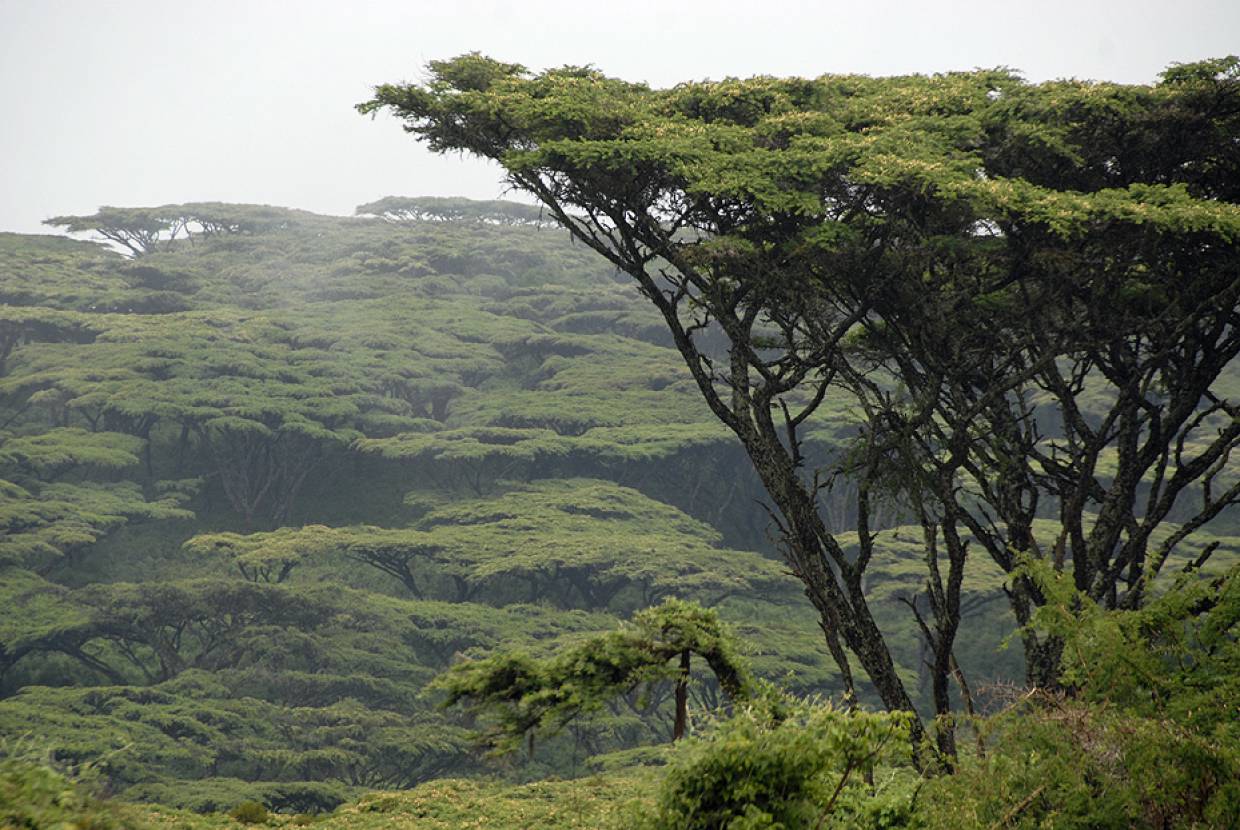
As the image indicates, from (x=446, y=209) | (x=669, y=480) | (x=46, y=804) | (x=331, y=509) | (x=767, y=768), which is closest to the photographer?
(x=46, y=804)

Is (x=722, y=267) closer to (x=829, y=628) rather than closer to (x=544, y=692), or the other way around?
(x=829, y=628)

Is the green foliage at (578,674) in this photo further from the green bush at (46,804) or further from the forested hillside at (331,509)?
the forested hillside at (331,509)

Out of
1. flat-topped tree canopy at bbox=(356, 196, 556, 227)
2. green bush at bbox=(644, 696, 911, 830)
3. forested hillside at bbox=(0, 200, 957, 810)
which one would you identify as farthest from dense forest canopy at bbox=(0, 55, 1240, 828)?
flat-topped tree canopy at bbox=(356, 196, 556, 227)

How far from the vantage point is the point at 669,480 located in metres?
41.4

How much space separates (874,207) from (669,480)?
104 feet

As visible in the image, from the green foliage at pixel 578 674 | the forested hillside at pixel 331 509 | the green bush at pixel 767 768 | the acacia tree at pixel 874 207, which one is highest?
the acacia tree at pixel 874 207

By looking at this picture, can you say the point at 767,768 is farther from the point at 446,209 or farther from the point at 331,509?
the point at 446,209

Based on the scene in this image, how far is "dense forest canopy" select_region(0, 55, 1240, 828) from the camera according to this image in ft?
22.3

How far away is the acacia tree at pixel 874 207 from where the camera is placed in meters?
9.17

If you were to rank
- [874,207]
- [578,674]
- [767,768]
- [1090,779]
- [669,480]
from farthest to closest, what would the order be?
[669,480]
[874,207]
[578,674]
[1090,779]
[767,768]

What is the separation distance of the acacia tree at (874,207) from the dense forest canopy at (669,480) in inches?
2.1

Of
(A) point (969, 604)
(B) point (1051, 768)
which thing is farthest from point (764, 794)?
(A) point (969, 604)

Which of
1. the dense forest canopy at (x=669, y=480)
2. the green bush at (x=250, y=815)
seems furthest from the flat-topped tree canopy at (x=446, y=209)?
the green bush at (x=250, y=815)

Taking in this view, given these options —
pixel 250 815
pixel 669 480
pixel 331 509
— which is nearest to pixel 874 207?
pixel 250 815
